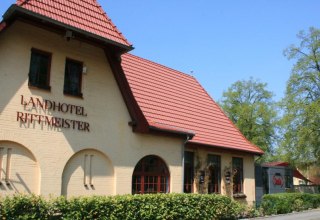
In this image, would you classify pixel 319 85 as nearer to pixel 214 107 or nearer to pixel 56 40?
pixel 214 107

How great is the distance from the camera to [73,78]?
45.4 feet

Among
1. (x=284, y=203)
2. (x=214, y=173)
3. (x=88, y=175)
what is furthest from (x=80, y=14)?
(x=284, y=203)

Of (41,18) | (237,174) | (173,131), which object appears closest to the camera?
(41,18)

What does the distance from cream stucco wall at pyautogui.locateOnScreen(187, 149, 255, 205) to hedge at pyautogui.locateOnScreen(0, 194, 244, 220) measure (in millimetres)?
2862

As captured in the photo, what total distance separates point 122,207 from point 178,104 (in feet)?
30.6

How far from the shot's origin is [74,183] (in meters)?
13.1

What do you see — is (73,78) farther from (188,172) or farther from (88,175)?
(188,172)

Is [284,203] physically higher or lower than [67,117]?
lower

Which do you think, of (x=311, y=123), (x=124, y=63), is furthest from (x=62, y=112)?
(x=311, y=123)

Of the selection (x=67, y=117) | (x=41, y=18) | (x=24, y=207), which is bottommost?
(x=24, y=207)

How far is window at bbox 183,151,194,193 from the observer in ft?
61.0

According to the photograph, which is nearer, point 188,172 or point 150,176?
point 150,176

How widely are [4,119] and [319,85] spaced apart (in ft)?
103

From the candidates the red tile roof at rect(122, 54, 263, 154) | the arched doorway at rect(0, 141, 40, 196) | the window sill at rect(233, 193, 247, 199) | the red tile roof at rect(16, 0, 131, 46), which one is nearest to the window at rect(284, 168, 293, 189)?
the red tile roof at rect(122, 54, 263, 154)
